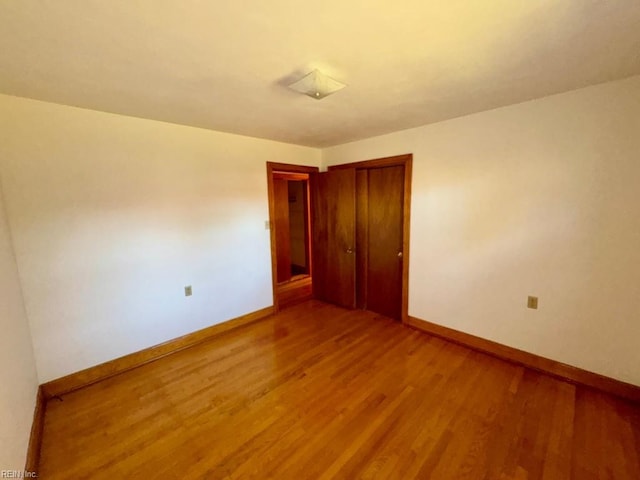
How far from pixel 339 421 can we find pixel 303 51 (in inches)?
90.3

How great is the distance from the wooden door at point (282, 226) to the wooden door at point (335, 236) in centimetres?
86

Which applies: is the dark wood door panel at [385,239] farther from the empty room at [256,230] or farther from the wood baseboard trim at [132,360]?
the wood baseboard trim at [132,360]

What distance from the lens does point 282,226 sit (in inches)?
185

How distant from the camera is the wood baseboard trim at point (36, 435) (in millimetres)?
1454

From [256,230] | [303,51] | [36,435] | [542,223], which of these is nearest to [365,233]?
[256,230]

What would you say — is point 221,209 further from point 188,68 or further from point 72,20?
point 72,20

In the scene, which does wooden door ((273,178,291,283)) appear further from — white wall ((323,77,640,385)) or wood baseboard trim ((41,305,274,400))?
white wall ((323,77,640,385))

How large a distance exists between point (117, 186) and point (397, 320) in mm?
3291

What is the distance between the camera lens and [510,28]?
125 centimetres

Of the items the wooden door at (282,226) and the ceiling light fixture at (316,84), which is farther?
the wooden door at (282,226)

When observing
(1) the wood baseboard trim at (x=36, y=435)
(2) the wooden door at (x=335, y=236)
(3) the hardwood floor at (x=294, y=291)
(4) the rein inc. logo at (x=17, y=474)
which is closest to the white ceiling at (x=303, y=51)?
(2) the wooden door at (x=335, y=236)

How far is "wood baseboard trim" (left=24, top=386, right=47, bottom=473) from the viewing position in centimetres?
145

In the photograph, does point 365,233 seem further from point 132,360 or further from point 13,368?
point 13,368

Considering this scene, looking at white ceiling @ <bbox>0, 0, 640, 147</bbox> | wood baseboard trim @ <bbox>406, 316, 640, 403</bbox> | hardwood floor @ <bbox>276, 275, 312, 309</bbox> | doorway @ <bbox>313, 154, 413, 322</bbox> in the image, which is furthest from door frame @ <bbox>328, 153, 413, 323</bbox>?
hardwood floor @ <bbox>276, 275, 312, 309</bbox>
